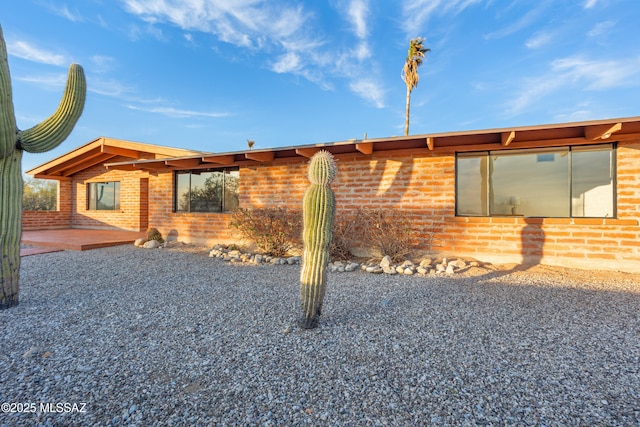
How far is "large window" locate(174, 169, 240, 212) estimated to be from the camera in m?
9.18

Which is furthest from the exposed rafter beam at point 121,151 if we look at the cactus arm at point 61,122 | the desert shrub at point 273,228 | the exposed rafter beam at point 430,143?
the exposed rafter beam at point 430,143

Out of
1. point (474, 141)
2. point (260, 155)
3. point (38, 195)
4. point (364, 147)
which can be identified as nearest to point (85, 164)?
point (38, 195)

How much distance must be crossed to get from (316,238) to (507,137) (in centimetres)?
531

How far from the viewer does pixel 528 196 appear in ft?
22.7

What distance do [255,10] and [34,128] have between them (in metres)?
8.37

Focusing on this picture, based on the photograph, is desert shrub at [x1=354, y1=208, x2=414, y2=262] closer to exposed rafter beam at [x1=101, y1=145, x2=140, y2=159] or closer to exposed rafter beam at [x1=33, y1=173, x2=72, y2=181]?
exposed rafter beam at [x1=101, y1=145, x2=140, y2=159]

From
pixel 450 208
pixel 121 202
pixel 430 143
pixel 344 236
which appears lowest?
pixel 344 236

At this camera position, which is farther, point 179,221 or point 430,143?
point 179,221

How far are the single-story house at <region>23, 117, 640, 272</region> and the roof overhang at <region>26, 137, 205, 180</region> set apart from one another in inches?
56.9

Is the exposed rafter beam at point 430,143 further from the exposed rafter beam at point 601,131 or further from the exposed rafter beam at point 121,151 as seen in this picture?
the exposed rafter beam at point 121,151

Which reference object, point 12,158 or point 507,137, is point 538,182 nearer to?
point 507,137

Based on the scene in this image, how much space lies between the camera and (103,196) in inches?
554

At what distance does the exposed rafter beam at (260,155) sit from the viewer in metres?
7.64

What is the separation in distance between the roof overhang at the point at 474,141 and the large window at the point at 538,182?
8.9 inches
